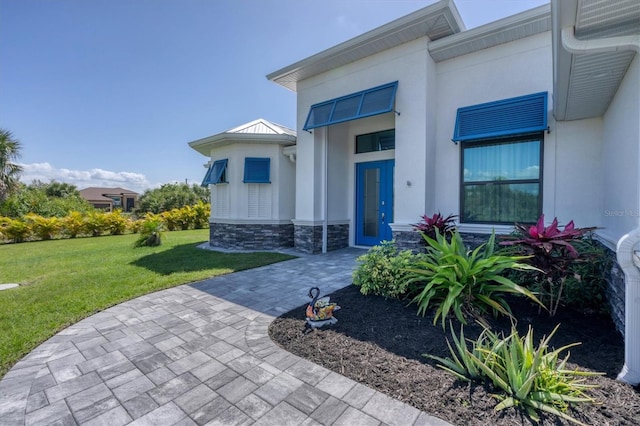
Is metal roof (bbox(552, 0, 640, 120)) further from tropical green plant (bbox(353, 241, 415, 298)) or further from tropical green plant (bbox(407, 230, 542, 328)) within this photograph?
tropical green plant (bbox(353, 241, 415, 298))

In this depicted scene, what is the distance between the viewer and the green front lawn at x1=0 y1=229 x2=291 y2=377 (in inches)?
148

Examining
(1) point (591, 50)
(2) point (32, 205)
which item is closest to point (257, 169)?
(1) point (591, 50)

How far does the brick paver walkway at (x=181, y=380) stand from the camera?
2086mm

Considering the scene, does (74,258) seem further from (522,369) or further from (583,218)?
(583,218)

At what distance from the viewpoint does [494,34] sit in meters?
5.88

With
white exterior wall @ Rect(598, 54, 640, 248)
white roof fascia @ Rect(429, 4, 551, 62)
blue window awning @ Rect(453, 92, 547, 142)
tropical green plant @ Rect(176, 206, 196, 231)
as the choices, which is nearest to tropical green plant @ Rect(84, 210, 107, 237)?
tropical green plant @ Rect(176, 206, 196, 231)

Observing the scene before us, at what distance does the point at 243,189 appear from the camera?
9.91 metres

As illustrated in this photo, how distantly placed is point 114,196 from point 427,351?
203 ft

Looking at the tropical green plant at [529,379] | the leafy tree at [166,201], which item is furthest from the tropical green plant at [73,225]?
the tropical green plant at [529,379]

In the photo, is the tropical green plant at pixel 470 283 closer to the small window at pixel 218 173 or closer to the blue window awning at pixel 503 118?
the blue window awning at pixel 503 118

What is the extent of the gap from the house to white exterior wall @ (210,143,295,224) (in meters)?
1.30

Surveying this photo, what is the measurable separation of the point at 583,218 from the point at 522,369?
16.0ft

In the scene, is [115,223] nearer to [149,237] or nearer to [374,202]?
[149,237]

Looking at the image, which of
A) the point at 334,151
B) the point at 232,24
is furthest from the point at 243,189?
the point at 232,24
